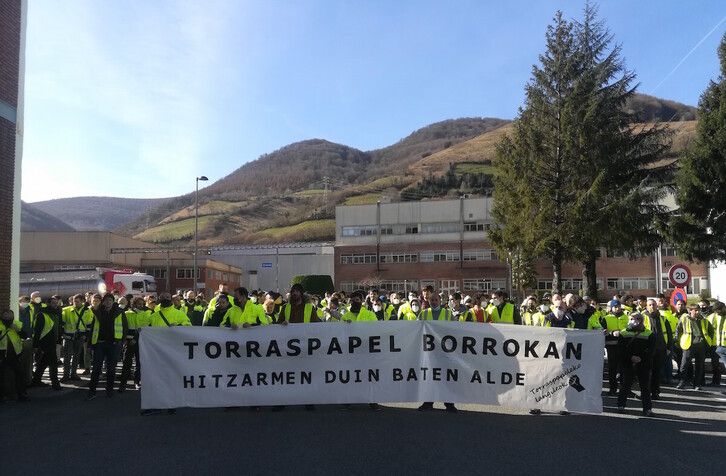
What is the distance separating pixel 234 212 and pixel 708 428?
177296mm

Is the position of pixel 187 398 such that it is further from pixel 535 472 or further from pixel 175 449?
pixel 535 472

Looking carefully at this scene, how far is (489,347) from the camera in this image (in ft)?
29.3

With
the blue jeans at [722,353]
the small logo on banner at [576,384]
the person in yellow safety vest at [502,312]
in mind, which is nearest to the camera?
the small logo on banner at [576,384]

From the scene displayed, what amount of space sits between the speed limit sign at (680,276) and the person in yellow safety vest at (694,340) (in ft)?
14.5

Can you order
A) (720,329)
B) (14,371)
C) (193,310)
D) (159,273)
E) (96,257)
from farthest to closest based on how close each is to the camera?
(159,273) < (96,257) < (193,310) < (720,329) < (14,371)

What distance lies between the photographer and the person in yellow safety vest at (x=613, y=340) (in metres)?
11.4

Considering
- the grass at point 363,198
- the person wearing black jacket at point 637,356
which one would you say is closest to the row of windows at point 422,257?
the person wearing black jacket at point 637,356

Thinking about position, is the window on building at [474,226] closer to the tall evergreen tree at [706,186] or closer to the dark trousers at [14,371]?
the tall evergreen tree at [706,186]

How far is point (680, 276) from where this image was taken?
17250 mm

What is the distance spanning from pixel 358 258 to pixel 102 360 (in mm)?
65480

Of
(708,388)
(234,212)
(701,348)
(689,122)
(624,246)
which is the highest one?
(689,122)

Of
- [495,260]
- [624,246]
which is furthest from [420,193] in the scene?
[624,246]

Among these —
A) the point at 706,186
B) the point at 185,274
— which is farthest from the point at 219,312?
the point at 185,274

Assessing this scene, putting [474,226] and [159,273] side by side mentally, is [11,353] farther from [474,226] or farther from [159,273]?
[159,273]
